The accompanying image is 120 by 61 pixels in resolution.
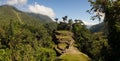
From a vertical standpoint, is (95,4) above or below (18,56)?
above

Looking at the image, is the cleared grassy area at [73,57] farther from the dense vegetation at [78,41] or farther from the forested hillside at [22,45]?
the forested hillside at [22,45]

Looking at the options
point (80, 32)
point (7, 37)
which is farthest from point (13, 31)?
point (80, 32)

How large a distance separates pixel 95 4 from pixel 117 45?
25.0 ft

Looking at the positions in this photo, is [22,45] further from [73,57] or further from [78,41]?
[78,41]

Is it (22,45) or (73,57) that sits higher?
(22,45)

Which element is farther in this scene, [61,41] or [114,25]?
[61,41]

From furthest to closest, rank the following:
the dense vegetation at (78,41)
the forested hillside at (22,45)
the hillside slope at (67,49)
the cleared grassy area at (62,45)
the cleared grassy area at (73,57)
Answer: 1. the cleared grassy area at (62,45)
2. the hillside slope at (67,49)
3. the cleared grassy area at (73,57)
4. the forested hillside at (22,45)
5. the dense vegetation at (78,41)

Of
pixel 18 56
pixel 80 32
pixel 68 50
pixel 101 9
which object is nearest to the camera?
pixel 101 9

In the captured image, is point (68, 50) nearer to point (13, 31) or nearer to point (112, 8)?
point (13, 31)

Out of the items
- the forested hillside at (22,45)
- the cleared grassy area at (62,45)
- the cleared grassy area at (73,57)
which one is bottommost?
the cleared grassy area at (73,57)

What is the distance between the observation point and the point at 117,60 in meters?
34.8

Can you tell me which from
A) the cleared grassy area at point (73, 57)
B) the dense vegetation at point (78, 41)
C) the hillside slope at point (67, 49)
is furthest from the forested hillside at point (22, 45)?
the cleared grassy area at point (73, 57)

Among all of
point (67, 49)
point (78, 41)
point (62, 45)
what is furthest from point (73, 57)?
point (78, 41)

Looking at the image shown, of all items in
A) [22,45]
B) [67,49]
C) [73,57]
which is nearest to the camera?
[22,45]
